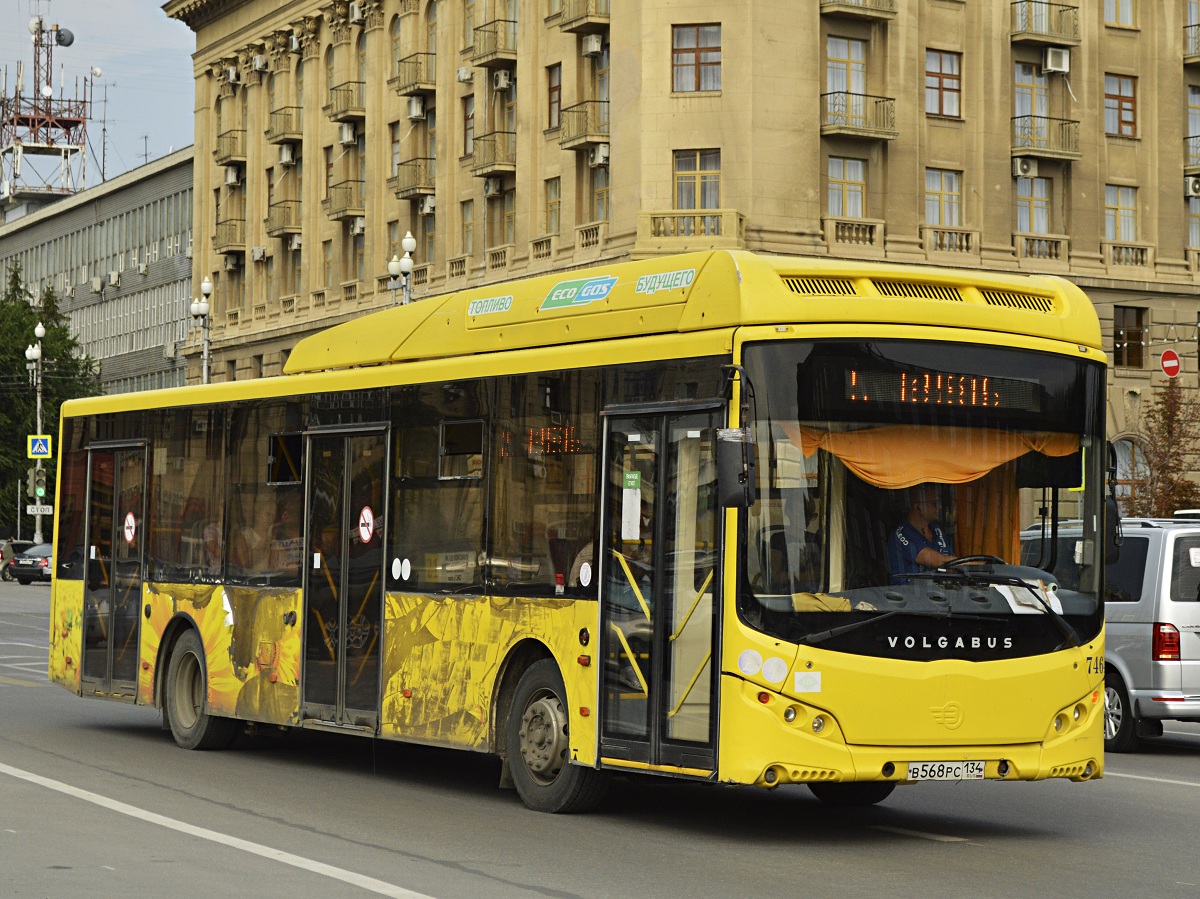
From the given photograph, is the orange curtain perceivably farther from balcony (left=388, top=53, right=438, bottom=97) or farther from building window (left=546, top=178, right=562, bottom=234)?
balcony (left=388, top=53, right=438, bottom=97)

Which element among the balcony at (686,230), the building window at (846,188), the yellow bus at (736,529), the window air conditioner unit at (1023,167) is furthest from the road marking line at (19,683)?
the window air conditioner unit at (1023,167)

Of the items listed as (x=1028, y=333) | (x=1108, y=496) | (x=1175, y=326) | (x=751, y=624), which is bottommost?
(x=751, y=624)

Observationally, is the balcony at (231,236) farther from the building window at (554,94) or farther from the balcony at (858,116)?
the balcony at (858,116)

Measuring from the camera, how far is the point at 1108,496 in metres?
12.2

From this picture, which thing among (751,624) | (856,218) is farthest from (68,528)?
(856,218)

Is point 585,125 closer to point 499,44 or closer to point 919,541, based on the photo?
point 499,44

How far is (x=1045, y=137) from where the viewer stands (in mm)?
53312

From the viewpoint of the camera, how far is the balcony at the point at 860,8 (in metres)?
49.7

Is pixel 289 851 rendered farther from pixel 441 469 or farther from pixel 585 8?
pixel 585 8

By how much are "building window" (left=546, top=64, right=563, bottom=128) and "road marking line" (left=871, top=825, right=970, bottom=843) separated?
42.2m

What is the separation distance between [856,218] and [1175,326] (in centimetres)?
1053

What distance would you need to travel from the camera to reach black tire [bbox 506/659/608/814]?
40.5 ft

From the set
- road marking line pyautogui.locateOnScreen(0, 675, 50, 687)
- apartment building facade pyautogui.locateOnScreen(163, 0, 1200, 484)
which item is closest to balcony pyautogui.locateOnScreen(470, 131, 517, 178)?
apartment building facade pyautogui.locateOnScreen(163, 0, 1200, 484)

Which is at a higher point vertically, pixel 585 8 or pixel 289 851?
pixel 585 8
